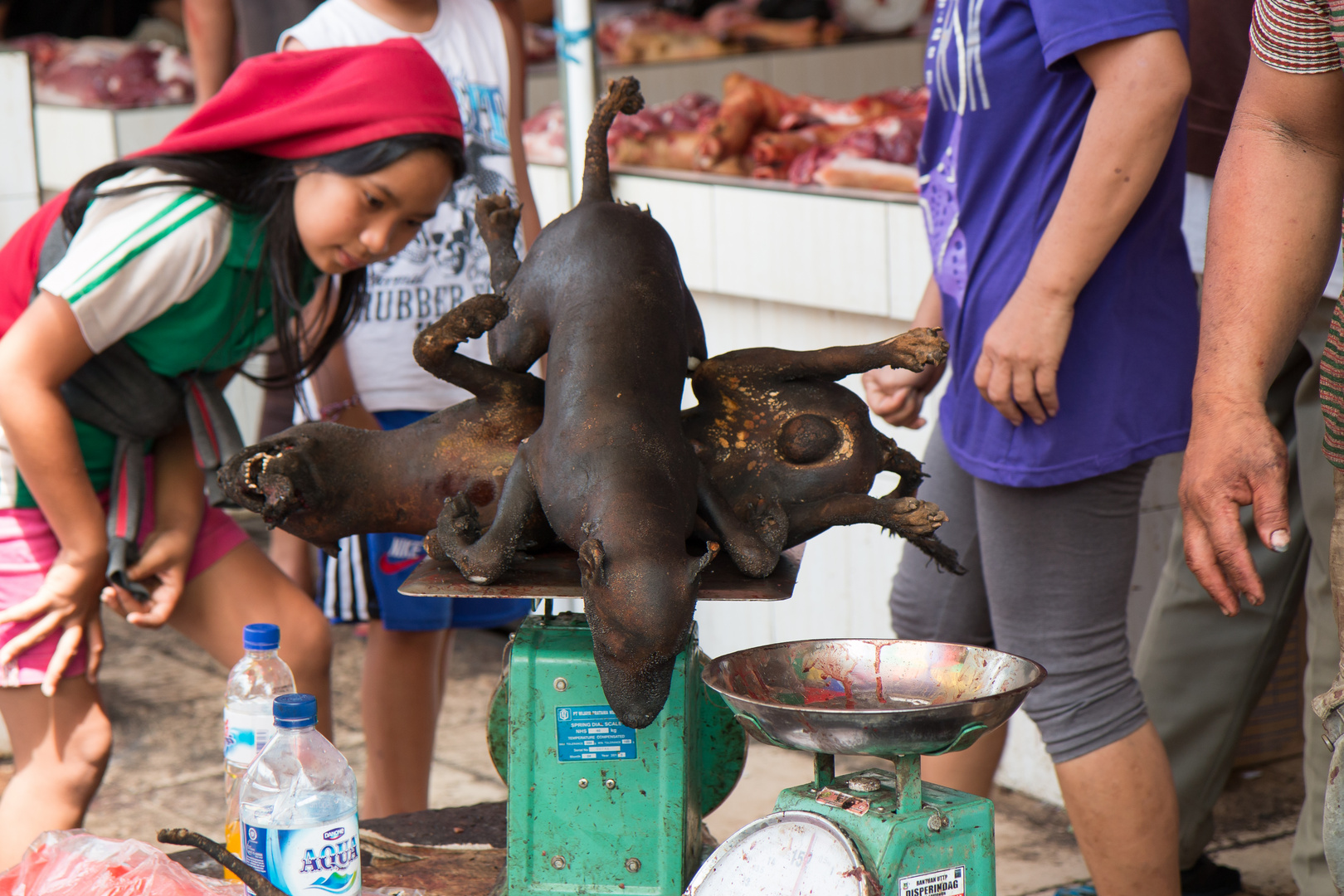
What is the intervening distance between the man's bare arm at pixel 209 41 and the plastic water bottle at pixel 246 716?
2.29 m

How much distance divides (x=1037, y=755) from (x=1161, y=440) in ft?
4.93

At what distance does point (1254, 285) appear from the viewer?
1664 mm

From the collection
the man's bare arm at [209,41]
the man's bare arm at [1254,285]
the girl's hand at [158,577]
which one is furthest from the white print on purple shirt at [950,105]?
the man's bare arm at [209,41]

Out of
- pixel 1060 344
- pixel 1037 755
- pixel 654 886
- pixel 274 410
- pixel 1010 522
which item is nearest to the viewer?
pixel 654 886

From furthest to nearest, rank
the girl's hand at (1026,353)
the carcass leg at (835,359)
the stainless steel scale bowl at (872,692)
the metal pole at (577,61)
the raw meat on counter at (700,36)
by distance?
the raw meat on counter at (700,36) → the metal pole at (577,61) → the girl's hand at (1026,353) → the carcass leg at (835,359) → the stainless steel scale bowl at (872,692)

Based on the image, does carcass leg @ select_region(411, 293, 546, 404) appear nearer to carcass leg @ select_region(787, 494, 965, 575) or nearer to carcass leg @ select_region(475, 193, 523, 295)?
carcass leg @ select_region(475, 193, 523, 295)

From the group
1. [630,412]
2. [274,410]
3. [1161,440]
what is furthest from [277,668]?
[274,410]

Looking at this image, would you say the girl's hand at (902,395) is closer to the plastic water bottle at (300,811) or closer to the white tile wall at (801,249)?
the white tile wall at (801,249)

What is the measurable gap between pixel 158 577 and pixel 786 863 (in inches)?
54.8

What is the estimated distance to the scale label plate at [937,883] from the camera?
1371 mm

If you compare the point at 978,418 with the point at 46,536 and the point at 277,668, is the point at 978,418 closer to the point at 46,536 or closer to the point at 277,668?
the point at 277,668

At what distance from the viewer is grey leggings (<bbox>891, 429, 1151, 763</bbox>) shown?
2145mm

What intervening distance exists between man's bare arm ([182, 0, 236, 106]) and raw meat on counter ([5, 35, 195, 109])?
6.69 feet

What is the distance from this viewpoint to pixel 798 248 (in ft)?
11.9
